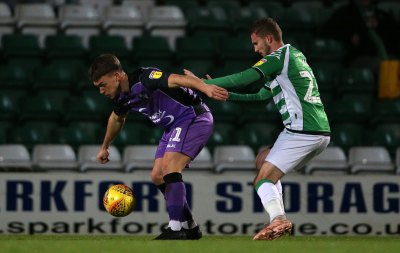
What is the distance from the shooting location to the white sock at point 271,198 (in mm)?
8492

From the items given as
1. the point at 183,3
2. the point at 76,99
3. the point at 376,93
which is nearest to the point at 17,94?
the point at 76,99

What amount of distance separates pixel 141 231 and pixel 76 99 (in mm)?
2641

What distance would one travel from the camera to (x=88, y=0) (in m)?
16.7

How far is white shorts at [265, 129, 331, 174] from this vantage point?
28.3 ft

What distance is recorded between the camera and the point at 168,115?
9.10 m

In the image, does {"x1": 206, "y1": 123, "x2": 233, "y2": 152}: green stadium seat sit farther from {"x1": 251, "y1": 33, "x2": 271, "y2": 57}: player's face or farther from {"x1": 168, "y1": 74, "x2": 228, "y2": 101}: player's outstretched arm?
{"x1": 168, "y1": 74, "x2": 228, "y2": 101}: player's outstretched arm

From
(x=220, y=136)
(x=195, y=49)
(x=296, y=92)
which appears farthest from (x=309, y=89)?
(x=195, y=49)

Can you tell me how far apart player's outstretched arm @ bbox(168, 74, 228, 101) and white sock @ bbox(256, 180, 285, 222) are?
88 cm

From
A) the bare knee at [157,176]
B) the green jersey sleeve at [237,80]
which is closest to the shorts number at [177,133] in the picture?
the bare knee at [157,176]

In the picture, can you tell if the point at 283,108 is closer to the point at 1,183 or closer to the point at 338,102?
the point at 1,183

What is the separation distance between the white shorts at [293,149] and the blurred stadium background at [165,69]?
3340mm

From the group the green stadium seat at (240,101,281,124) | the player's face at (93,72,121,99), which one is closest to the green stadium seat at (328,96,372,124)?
the green stadium seat at (240,101,281,124)

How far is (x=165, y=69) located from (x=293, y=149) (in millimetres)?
5972

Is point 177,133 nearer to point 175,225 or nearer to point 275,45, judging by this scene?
point 175,225
